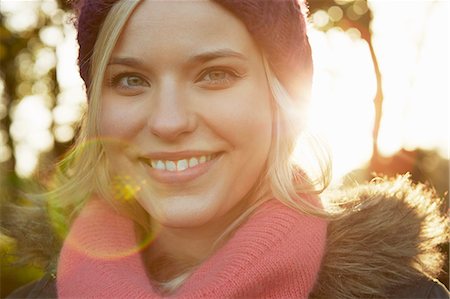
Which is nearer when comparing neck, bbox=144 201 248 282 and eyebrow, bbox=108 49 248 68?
eyebrow, bbox=108 49 248 68

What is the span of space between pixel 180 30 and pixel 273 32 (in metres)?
0.43

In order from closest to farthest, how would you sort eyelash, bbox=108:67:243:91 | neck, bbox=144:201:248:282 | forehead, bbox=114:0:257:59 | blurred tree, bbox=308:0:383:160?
1. forehead, bbox=114:0:257:59
2. eyelash, bbox=108:67:243:91
3. neck, bbox=144:201:248:282
4. blurred tree, bbox=308:0:383:160

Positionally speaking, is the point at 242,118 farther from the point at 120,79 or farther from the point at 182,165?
the point at 120,79

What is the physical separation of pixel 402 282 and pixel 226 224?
0.79m

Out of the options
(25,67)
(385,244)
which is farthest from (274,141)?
(25,67)

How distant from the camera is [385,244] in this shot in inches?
104

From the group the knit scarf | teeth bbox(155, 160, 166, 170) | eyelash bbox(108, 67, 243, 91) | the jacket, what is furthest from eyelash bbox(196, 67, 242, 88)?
the jacket

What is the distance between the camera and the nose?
2.30m

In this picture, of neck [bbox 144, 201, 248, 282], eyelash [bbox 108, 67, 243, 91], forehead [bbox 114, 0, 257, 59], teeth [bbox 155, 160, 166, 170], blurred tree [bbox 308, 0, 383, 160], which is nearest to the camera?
forehead [bbox 114, 0, 257, 59]

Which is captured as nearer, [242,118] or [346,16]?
[242,118]

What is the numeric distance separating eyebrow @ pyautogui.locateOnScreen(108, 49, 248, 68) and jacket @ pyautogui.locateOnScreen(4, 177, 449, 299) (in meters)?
0.86

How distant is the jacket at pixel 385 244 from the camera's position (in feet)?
8.35

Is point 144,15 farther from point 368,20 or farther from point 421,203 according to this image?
point 368,20

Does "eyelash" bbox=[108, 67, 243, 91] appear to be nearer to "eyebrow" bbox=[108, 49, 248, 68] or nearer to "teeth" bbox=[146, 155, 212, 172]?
"eyebrow" bbox=[108, 49, 248, 68]
